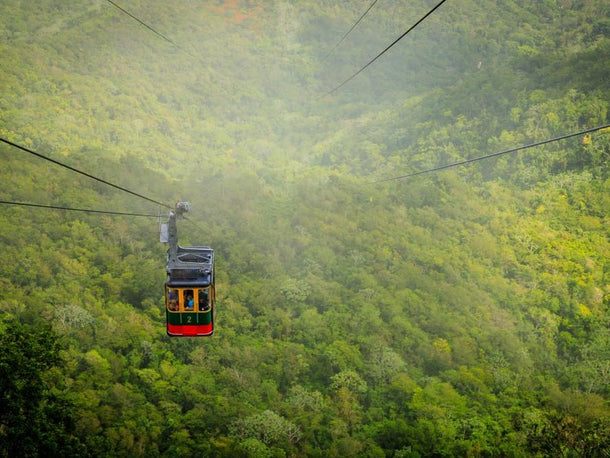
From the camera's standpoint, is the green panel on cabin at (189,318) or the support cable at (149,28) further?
the support cable at (149,28)

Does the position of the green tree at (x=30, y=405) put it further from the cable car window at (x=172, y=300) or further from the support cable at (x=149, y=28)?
the support cable at (x=149, y=28)

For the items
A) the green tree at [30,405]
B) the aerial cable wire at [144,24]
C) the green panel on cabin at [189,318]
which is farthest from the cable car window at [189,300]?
the aerial cable wire at [144,24]

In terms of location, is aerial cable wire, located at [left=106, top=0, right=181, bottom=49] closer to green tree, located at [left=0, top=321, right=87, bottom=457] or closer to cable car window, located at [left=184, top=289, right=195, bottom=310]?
green tree, located at [left=0, top=321, right=87, bottom=457]

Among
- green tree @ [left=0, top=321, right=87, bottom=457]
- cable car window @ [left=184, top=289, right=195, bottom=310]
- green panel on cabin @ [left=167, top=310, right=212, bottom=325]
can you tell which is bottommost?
green tree @ [left=0, top=321, right=87, bottom=457]

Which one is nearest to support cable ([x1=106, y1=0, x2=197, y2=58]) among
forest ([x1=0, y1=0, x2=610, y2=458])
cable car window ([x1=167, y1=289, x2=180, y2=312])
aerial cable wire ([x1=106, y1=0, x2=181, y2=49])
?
aerial cable wire ([x1=106, y1=0, x2=181, y2=49])

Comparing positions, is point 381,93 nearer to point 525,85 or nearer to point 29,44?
point 525,85

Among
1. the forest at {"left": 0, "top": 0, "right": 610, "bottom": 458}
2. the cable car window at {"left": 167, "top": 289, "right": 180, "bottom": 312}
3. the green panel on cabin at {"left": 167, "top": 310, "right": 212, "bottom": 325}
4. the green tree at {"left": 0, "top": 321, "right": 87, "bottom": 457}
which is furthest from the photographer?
the forest at {"left": 0, "top": 0, "right": 610, "bottom": 458}

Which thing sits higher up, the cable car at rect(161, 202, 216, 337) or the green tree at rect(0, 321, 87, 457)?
the cable car at rect(161, 202, 216, 337)
